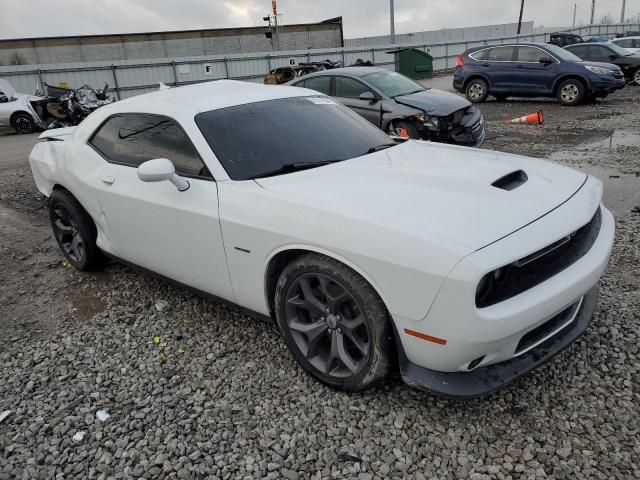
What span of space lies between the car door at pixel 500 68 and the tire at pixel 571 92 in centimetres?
130

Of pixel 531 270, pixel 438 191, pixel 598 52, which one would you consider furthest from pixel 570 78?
pixel 531 270

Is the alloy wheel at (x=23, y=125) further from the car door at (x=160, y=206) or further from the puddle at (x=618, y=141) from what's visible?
the puddle at (x=618, y=141)

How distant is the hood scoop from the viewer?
8.78 ft

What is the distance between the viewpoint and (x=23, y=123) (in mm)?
15125

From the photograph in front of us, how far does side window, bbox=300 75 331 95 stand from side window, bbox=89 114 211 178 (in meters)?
5.73

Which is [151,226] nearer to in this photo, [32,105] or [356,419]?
[356,419]

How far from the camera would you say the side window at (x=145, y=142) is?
3.19m

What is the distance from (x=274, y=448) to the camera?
7.89 feet

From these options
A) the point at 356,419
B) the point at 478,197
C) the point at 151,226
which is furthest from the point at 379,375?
the point at 151,226

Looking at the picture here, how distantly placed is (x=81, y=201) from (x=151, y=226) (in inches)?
42.4

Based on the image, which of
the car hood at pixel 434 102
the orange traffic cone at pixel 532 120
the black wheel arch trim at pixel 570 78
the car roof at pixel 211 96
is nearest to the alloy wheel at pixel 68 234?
the car roof at pixel 211 96

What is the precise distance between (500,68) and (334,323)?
13776mm

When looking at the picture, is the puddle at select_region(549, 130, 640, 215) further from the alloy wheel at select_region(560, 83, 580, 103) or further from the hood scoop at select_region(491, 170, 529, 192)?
the alloy wheel at select_region(560, 83, 580, 103)

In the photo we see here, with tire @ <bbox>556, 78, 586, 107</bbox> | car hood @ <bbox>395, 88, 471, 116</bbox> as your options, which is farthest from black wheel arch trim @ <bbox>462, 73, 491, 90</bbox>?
car hood @ <bbox>395, 88, 471, 116</bbox>
